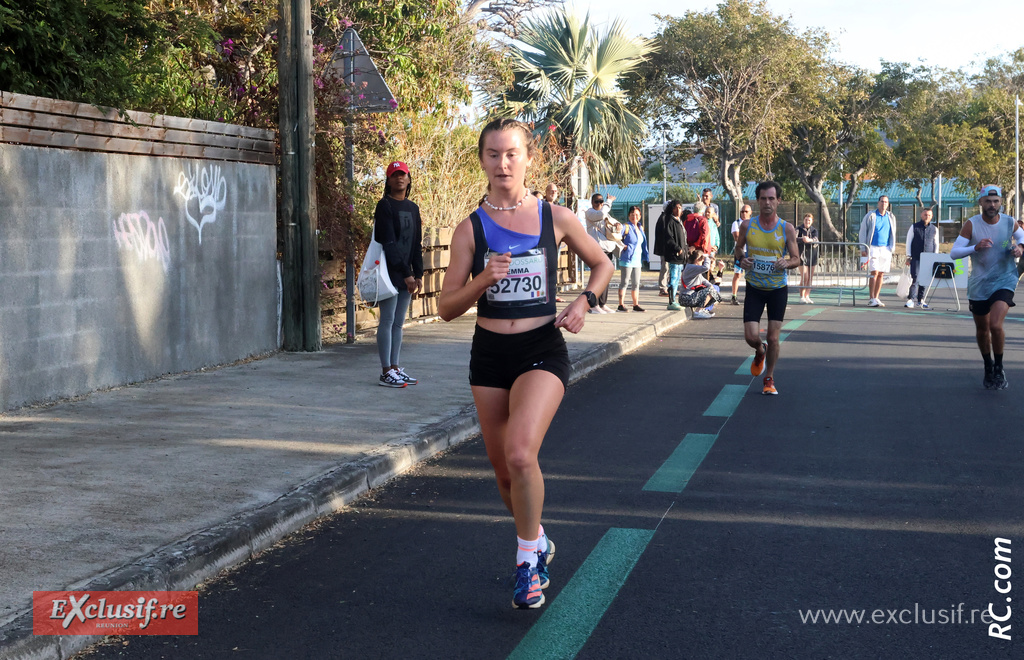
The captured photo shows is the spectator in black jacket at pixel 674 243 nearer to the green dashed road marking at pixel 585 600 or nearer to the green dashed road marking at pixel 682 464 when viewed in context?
the green dashed road marking at pixel 682 464

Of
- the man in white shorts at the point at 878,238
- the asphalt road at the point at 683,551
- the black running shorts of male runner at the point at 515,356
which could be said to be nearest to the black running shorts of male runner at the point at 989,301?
the asphalt road at the point at 683,551

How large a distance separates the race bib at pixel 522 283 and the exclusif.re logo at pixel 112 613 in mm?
1710

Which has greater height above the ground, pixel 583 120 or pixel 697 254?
pixel 583 120

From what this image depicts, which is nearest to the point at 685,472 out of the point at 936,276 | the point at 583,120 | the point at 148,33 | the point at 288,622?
the point at 288,622

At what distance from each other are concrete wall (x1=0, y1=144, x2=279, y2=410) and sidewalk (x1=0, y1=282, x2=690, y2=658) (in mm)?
307

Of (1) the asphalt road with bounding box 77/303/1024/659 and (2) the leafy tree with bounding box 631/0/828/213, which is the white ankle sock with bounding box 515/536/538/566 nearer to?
(1) the asphalt road with bounding box 77/303/1024/659

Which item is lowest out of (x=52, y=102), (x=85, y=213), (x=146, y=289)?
(x=146, y=289)

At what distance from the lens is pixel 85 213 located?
8.40 metres

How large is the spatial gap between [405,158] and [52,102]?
24.5 feet

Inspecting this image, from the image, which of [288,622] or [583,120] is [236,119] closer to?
[288,622]

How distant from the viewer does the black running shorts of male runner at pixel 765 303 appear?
31.6 ft

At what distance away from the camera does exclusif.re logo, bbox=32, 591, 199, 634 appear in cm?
379

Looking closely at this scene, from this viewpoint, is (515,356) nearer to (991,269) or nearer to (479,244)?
(479,244)

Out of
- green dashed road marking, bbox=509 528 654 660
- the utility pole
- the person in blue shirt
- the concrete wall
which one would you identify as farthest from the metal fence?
green dashed road marking, bbox=509 528 654 660
